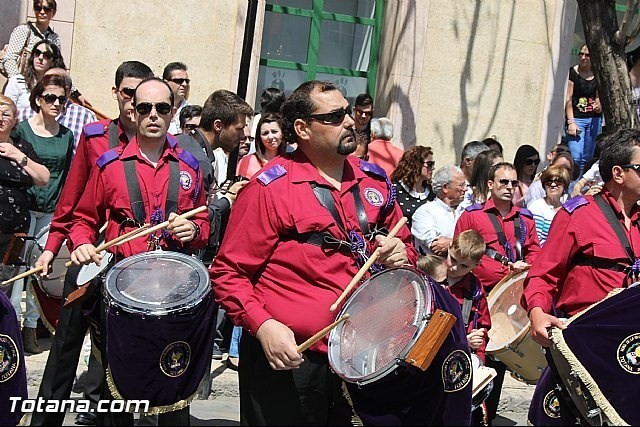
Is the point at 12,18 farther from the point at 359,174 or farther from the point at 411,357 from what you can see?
the point at 411,357

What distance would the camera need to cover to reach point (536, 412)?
19.6 feet

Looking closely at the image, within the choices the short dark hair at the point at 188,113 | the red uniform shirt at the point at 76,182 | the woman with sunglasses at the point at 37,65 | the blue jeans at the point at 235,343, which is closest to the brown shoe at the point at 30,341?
the blue jeans at the point at 235,343

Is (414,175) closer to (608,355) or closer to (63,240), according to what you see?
(63,240)

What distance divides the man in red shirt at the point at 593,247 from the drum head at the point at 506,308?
5.35 feet

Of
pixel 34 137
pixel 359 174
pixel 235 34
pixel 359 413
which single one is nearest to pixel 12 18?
pixel 235 34

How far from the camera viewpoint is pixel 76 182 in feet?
20.1

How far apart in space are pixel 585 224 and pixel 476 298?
1.33 metres

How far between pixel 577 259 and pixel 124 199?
231 centimetres

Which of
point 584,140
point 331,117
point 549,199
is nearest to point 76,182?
point 331,117

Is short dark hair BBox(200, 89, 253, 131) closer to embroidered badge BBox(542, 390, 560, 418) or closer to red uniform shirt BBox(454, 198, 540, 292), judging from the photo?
red uniform shirt BBox(454, 198, 540, 292)

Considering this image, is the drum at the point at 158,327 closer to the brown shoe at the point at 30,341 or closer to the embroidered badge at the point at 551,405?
the embroidered badge at the point at 551,405

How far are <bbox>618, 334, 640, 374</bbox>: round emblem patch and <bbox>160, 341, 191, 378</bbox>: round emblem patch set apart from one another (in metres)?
2.04

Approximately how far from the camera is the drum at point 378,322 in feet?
14.7

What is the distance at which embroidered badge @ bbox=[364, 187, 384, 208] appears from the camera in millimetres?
4961
